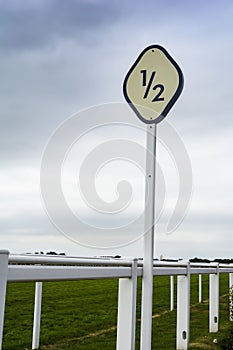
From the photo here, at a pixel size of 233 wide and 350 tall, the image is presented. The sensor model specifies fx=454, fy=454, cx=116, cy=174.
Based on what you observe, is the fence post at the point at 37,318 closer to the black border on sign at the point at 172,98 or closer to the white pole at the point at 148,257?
the white pole at the point at 148,257

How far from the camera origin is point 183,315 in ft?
14.2

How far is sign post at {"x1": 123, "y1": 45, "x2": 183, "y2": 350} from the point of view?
9.95ft

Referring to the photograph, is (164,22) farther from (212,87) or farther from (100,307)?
(100,307)

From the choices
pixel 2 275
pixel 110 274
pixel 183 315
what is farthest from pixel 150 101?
pixel 183 315

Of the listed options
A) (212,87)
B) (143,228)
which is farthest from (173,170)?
(212,87)

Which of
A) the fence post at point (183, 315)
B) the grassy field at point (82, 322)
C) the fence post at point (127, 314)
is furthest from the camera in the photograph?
the grassy field at point (82, 322)

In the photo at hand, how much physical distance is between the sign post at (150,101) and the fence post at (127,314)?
22 cm

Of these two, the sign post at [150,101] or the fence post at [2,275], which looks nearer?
the fence post at [2,275]

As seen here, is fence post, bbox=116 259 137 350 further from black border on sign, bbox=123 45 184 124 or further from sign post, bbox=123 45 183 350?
black border on sign, bbox=123 45 184 124

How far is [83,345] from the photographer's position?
4418 millimetres

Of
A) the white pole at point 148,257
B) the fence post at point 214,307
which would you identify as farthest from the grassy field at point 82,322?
the white pole at point 148,257

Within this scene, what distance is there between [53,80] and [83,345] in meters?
2.93

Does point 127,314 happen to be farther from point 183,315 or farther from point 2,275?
point 183,315

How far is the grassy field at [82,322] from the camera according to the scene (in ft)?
15.0
